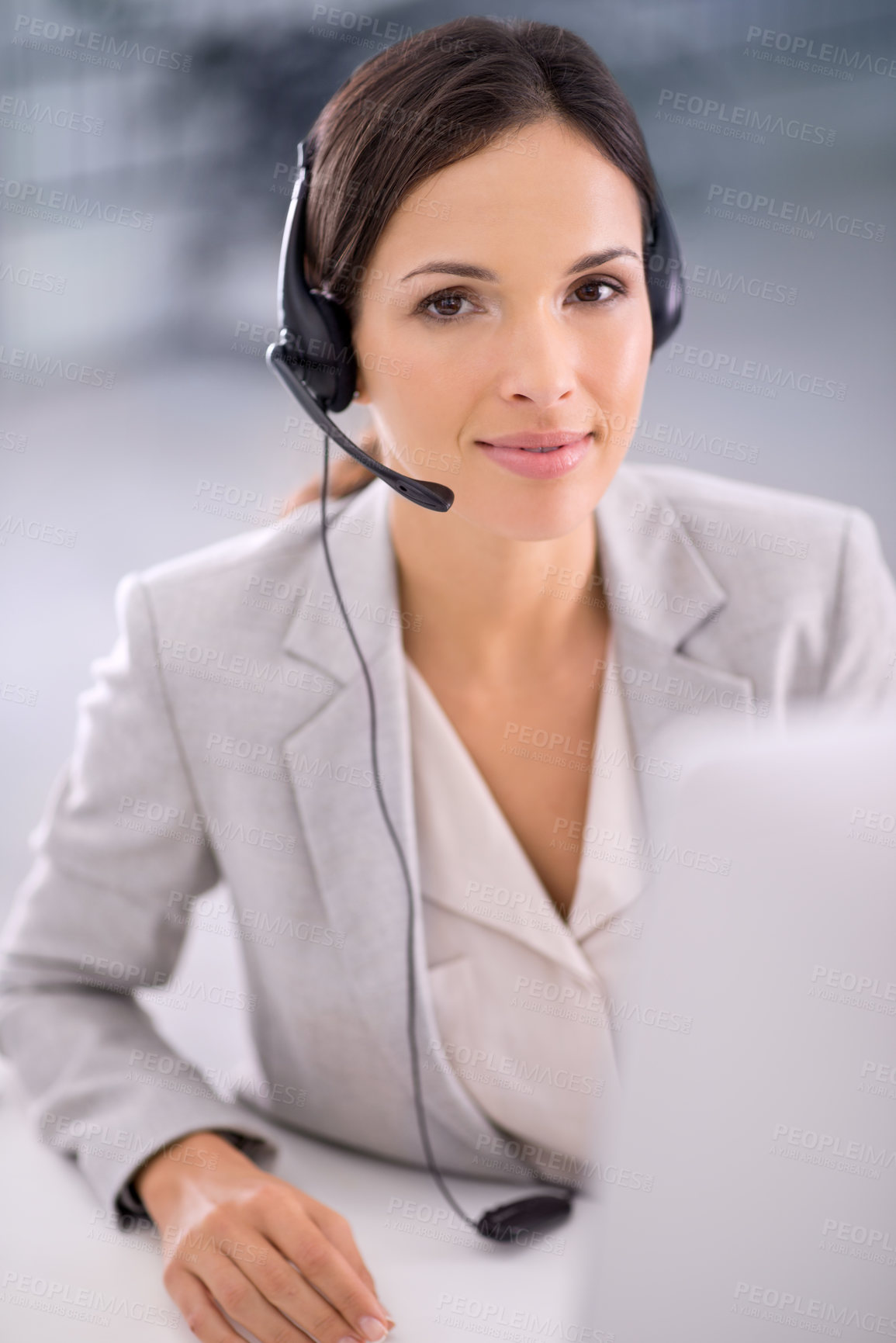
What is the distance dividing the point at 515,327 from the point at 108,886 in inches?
22.8

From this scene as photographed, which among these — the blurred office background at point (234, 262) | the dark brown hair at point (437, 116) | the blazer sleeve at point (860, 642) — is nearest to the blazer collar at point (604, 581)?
the blazer sleeve at point (860, 642)

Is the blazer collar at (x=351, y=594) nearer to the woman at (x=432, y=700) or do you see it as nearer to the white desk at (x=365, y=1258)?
the woman at (x=432, y=700)

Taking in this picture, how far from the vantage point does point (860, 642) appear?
1.01m

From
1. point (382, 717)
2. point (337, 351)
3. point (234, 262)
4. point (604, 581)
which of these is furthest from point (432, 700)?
point (234, 262)

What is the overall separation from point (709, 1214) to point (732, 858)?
0.11 metres

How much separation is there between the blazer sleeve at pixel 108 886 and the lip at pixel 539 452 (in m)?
0.36

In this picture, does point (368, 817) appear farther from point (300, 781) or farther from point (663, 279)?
point (663, 279)

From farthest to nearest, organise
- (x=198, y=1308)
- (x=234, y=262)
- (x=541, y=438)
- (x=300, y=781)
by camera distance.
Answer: (x=234, y=262) < (x=300, y=781) < (x=541, y=438) < (x=198, y=1308)

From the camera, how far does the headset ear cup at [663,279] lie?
0.92m

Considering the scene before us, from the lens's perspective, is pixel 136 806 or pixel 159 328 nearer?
pixel 136 806

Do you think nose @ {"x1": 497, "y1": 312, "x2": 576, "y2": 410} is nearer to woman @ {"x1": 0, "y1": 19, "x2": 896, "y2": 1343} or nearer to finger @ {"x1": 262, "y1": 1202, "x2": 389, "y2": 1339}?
woman @ {"x1": 0, "y1": 19, "x2": 896, "y2": 1343}

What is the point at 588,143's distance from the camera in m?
0.84

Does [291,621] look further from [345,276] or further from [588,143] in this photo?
[588,143]

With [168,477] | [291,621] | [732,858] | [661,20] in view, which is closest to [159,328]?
[168,477]
